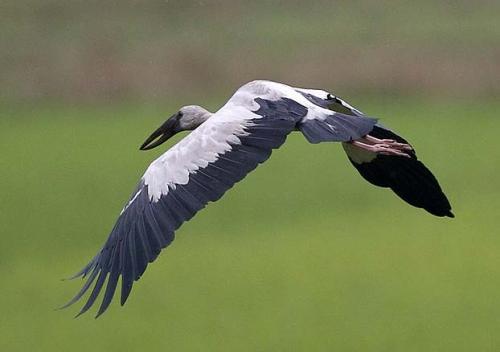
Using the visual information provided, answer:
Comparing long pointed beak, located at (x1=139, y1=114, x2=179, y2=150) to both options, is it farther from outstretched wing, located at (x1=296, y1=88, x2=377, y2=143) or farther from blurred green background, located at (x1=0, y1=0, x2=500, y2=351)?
blurred green background, located at (x1=0, y1=0, x2=500, y2=351)

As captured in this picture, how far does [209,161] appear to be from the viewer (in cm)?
970

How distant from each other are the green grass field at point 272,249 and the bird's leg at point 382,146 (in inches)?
275

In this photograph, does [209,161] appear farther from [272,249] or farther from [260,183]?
[260,183]

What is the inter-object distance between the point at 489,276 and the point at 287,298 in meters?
2.13

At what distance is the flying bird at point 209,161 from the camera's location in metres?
9.42

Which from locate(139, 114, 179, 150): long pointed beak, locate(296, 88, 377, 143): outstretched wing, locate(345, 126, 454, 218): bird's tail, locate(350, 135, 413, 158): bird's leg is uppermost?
locate(296, 88, 377, 143): outstretched wing

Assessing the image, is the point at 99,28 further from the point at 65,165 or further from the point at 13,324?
the point at 13,324

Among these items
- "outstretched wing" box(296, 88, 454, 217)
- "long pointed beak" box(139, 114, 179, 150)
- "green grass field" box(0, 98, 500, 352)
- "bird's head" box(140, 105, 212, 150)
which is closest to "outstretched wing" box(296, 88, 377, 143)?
"outstretched wing" box(296, 88, 454, 217)

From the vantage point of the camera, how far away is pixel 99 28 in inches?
1236

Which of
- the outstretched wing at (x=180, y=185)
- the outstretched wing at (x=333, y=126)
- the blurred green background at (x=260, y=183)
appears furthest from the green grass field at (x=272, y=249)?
the outstretched wing at (x=180, y=185)

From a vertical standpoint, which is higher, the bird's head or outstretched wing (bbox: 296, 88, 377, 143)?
outstretched wing (bbox: 296, 88, 377, 143)

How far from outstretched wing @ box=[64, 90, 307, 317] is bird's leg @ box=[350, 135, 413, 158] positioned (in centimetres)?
52

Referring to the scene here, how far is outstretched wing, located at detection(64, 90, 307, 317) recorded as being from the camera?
→ 9406 mm

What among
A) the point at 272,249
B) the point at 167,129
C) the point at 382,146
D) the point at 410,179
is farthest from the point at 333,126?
the point at 272,249
